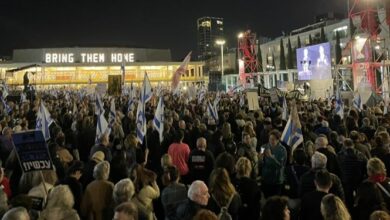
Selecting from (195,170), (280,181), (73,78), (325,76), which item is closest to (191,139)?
(195,170)

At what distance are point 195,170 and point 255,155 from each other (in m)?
1.20

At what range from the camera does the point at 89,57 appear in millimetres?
82250

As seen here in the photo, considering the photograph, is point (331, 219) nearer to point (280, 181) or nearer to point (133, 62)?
point (280, 181)

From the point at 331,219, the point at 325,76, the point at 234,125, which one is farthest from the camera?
the point at 325,76

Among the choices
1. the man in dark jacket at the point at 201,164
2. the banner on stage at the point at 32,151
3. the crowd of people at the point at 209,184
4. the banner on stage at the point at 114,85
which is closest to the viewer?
the crowd of people at the point at 209,184

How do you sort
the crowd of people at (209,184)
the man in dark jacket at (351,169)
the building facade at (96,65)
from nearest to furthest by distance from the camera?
the crowd of people at (209,184), the man in dark jacket at (351,169), the building facade at (96,65)

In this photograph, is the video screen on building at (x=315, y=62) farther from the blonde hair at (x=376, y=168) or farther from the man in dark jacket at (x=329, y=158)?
the blonde hair at (x=376, y=168)

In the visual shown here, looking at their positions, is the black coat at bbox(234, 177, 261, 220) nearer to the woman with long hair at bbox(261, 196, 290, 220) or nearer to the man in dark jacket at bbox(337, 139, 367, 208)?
the woman with long hair at bbox(261, 196, 290, 220)

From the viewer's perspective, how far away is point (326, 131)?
33.7ft

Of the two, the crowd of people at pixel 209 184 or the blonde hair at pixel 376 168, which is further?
the blonde hair at pixel 376 168

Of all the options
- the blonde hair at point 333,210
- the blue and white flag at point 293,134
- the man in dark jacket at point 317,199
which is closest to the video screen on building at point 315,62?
the blue and white flag at point 293,134

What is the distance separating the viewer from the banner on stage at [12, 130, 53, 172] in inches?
215

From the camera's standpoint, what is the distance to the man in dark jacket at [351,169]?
6.84 meters

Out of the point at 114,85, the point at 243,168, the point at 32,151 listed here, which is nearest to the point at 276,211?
the point at 243,168
